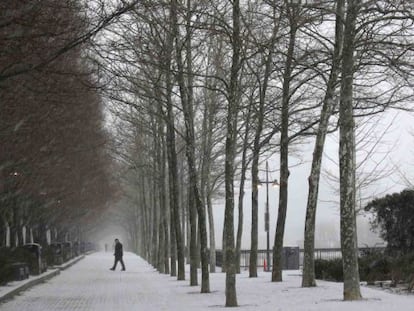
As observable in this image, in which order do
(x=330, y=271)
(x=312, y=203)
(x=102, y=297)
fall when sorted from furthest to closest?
(x=330, y=271) → (x=102, y=297) → (x=312, y=203)

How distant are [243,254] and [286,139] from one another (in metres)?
25.1

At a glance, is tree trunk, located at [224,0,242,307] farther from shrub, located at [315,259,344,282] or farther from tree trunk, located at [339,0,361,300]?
shrub, located at [315,259,344,282]

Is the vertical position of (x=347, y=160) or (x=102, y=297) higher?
(x=347, y=160)

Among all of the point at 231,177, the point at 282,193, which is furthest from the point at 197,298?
the point at 282,193

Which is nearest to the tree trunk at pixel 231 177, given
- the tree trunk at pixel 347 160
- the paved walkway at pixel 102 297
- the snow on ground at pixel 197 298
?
the snow on ground at pixel 197 298

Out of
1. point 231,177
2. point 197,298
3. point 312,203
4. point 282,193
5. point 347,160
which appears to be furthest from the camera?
point 282,193

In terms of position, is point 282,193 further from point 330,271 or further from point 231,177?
point 231,177

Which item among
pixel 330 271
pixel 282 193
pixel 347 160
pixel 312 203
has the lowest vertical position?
pixel 330 271

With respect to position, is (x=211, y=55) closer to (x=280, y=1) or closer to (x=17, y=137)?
(x=17, y=137)

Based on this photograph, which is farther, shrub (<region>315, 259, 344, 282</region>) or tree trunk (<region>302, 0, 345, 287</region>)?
shrub (<region>315, 259, 344, 282</region>)

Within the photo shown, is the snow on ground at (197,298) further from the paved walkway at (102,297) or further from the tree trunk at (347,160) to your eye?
the tree trunk at (347,160)

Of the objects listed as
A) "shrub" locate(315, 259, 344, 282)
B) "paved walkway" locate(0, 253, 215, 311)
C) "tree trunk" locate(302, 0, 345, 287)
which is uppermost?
"tree trunk" locate(302, 0, 345, 287)

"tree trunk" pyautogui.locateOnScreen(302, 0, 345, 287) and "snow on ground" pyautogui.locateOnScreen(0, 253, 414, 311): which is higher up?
"tree trunk" pyautogui.locateOnScreen(302, 0, 345, 287)

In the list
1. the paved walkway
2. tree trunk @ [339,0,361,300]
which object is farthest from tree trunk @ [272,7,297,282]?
tree trunk @ [339,0,361,300]
